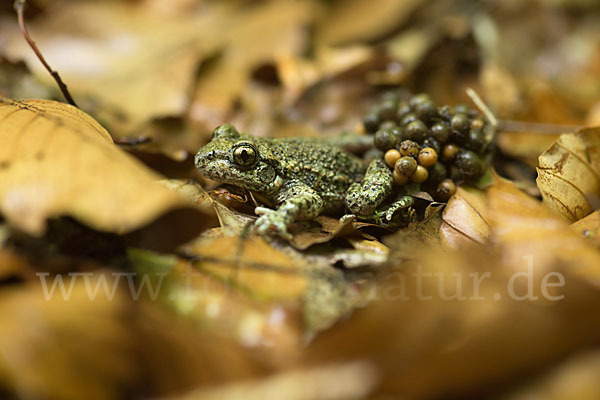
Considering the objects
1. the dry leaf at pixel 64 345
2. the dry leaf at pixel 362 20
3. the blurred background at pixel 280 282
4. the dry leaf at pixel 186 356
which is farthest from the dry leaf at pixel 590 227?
the dry leaf at pixel 362 20

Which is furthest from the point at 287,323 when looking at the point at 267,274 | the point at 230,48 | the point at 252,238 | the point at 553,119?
the point at 230,48

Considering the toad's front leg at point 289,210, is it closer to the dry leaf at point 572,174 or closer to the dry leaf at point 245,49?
the dry leaf at point 245,49

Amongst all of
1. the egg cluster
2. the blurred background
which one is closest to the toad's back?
the egg cluster

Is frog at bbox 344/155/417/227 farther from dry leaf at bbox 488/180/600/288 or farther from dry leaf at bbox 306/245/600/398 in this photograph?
dry leaf at bbox 306/245/600/398

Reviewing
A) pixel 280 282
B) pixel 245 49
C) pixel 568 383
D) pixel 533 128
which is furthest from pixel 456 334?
pixel 245 49

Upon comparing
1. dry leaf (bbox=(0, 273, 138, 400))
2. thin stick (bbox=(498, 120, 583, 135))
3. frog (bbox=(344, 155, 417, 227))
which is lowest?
frog (bbox=(344, 155, 417, 227))

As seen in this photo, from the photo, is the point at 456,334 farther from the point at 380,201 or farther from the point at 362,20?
the point at 362,20
